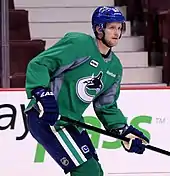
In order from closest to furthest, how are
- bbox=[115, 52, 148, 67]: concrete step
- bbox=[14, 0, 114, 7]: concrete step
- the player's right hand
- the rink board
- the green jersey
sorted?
1. the player's right hand
2. the green jersey
3. the rink board
4. bbox=[115, 52, 148, 67]: concrete step
5. bbox=[14, 0, 114, 7]: concrete step

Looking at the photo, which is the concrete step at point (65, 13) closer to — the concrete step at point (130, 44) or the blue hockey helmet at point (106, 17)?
the concrete step at point (130, 44)

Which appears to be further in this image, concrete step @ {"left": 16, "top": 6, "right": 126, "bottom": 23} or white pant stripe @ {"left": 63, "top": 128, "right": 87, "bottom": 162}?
concrete step @ {"left": 16, "top": 6, "right": 126, "bottom": 23}

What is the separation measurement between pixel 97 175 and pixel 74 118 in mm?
238

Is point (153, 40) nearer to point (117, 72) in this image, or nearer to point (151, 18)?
point (151, 18)

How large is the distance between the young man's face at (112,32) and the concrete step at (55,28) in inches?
109

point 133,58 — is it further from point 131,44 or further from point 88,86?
point 88,86

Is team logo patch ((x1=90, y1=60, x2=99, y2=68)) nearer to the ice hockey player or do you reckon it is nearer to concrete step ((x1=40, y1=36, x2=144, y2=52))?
the ice hockey player

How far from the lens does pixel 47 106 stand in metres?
2.83

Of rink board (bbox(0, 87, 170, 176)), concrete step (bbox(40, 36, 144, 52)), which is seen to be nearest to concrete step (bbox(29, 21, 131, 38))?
concrete step (bbox(40, 36, 144, 52))

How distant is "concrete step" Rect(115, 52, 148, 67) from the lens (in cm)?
566

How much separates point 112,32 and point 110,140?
4.41ft

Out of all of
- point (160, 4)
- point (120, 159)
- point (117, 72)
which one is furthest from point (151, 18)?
point (117, 72)

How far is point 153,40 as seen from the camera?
5.82 metres

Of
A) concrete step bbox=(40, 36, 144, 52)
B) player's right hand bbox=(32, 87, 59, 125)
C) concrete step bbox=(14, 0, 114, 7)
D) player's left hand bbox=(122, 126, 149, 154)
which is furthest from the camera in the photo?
concrete step bbox=(14, 0, 114, 7)
